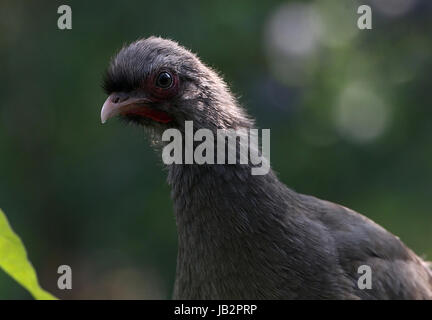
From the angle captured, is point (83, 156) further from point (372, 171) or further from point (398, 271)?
point (398, 271)

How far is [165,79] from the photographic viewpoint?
152 inches

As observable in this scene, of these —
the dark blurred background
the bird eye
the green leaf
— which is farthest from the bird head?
A: the dark blurred background

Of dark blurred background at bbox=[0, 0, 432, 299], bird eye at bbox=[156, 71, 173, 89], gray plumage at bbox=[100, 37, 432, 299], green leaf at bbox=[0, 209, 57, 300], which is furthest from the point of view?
dark blurred background at bbox=[0, 0, 432, 299]

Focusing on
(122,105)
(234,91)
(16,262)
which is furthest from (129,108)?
(234,91)

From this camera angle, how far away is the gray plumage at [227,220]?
3.71 m

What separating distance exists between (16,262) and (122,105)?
241cm

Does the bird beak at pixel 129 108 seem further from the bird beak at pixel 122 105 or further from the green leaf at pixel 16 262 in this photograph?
the green leaf at pixel 16 262

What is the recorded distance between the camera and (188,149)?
3848mm

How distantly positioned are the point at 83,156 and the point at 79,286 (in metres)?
2.07

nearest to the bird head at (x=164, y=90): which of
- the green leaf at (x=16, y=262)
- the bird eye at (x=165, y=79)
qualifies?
the bird eye at (x=165, y=79)

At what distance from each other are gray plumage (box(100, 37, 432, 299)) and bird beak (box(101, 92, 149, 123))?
0.12 ft

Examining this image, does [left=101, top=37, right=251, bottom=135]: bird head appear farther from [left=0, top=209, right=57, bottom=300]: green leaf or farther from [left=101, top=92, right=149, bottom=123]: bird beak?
[left=0, top=209, right=57, bottom=300]: green leaf

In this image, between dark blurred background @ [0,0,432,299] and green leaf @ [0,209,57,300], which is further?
dark blurred background @ [0,0,432,299]

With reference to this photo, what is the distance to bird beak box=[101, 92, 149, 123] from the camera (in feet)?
12.8
